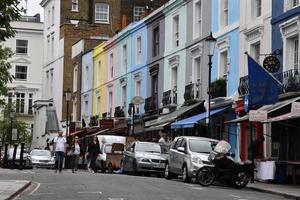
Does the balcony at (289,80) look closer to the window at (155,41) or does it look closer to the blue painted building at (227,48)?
the blue painted building at (227,48)

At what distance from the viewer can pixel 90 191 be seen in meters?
19.0

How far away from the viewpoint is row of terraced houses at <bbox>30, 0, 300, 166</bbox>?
2762cm

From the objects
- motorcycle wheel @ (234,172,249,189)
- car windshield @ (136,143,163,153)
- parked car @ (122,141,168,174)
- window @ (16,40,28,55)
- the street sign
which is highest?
window @ (16,40,28,55)

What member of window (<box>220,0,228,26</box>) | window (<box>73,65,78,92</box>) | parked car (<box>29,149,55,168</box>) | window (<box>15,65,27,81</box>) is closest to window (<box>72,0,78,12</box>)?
window (<box>73,65,78,92</box>)

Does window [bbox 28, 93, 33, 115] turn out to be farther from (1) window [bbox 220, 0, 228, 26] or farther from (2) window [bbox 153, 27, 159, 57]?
(1) window [bbox 220, 0, 228, 26]

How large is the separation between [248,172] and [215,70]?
39.4 ft

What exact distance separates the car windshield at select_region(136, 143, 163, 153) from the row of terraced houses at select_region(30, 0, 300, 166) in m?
1.74

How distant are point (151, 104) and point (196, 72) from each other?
6.26 meters

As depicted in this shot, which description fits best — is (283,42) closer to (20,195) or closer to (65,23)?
(20,195)

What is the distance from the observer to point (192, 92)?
35.8 m

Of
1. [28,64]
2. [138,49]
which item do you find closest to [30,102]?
[28,64]

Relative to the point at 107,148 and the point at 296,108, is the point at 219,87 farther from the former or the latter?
the point at 296,108

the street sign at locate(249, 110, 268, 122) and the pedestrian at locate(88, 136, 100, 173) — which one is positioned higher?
the street sign at locate(249, 110, 268, 122)

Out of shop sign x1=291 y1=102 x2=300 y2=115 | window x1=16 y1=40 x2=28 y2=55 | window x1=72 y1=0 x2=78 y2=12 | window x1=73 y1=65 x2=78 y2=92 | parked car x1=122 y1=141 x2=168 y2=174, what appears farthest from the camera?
window x1=16 y1=40 x2=28 y2=55
